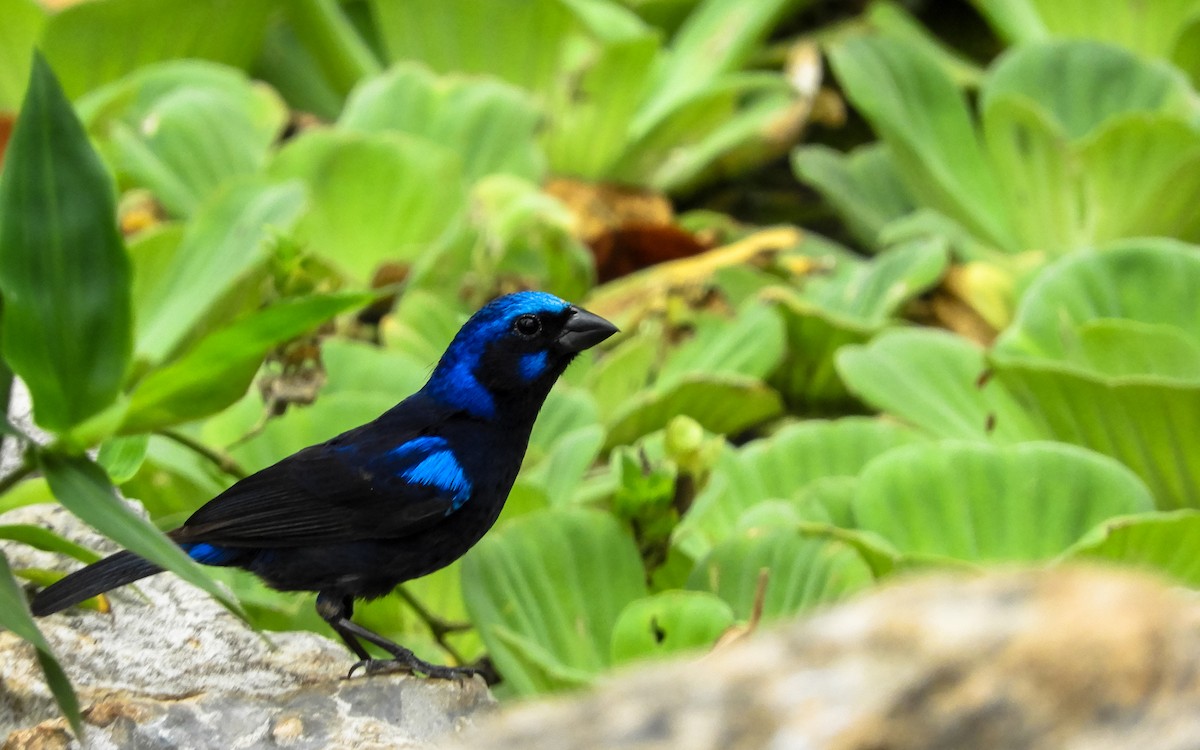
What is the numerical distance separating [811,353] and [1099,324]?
2.28 feet

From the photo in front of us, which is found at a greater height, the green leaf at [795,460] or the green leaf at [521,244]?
the green leaf at [521,244]

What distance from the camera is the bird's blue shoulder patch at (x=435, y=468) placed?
73.0 inches

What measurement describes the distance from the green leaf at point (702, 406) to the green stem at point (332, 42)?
1.58 meters

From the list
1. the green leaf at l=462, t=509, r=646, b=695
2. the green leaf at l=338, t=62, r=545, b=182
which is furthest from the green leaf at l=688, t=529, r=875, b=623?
the green leaf at l=338, t=62, r=545, b=182

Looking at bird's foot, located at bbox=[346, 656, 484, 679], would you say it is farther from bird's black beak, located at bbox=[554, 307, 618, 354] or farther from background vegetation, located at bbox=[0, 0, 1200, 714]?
bird's black beak, located at bbox=[554, 307, 618, 354]

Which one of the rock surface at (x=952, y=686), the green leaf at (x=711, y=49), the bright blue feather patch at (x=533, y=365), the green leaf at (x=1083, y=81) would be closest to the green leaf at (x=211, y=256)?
the bright blue feather patch at (x=533, y=365)

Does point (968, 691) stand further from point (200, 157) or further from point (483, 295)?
point (200, 157)

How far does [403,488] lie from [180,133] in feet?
5.97

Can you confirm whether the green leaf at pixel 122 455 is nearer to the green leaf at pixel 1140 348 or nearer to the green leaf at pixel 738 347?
the green leaf at pixel 738 347

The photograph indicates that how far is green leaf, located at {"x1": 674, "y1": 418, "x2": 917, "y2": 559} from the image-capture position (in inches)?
104

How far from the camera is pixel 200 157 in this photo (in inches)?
135

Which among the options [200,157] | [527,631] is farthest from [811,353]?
[200,157]

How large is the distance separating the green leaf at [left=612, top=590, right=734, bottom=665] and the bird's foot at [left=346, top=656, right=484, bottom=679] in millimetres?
296

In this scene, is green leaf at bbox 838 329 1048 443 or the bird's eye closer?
the bird's eye
